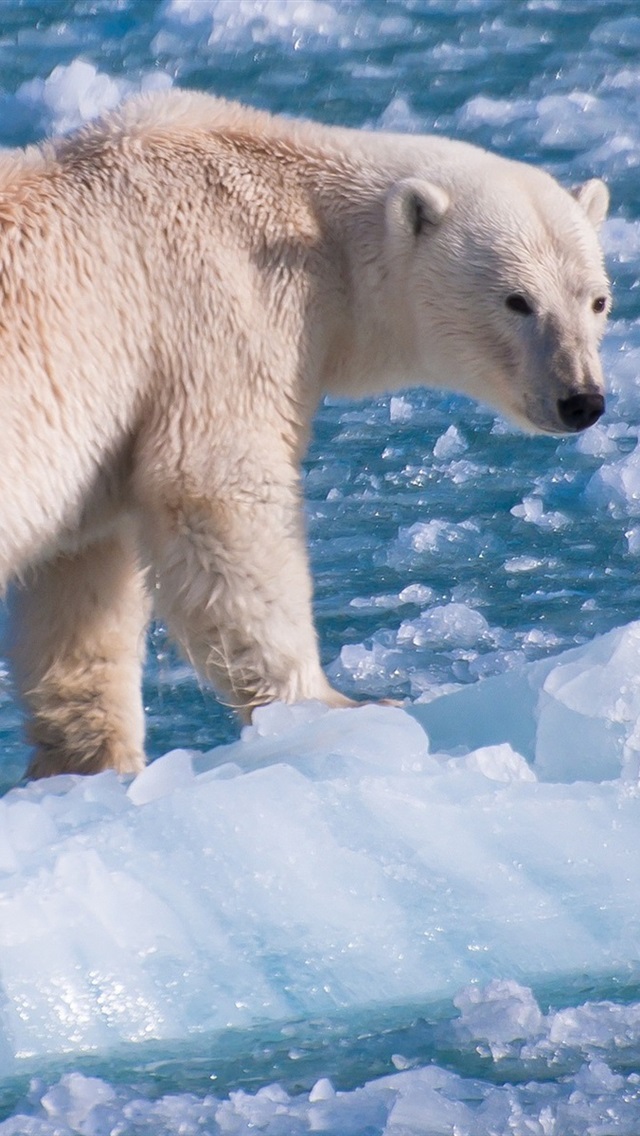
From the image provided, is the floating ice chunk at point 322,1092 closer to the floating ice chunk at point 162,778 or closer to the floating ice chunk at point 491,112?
the floating ice chunk at point 162,778

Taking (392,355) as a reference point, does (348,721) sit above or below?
below

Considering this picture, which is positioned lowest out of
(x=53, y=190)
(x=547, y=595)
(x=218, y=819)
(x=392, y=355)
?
(x=547, y=595)

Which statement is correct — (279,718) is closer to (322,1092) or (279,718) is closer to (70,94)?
(322,1092)

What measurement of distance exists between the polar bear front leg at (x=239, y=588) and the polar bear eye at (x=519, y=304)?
0.59 m

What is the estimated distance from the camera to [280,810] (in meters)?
3.26

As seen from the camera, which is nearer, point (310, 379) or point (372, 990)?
point (372, 990)

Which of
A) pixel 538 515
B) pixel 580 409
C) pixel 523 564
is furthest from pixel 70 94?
pixel 580 409

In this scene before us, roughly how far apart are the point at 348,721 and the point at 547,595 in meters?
1.62

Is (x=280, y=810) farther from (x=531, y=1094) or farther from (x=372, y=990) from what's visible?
(x=531, y=1094)

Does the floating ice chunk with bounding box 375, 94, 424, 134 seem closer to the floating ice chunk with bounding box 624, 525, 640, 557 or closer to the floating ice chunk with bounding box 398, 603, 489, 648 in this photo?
the floating ice chunk with bounding box 624, 525, 640, 557

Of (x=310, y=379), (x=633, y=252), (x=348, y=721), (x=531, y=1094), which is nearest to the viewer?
(x=531, y=1094)

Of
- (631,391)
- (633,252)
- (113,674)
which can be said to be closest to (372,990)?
(113,674)

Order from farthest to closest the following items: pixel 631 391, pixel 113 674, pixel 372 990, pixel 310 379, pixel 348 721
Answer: pixel 631 391 < pixel 113 674 < pixel 310 379 < pixel 348 721 < pixel 372 990

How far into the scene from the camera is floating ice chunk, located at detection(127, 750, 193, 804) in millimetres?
3396
